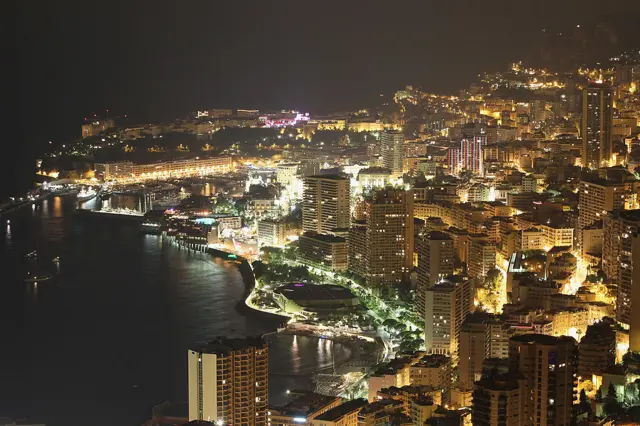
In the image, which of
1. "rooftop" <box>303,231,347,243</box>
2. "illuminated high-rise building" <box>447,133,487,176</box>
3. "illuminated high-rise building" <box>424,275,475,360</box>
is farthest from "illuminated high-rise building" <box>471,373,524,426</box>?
"illuminated high-rise building" <box>447,133,487,176</box>

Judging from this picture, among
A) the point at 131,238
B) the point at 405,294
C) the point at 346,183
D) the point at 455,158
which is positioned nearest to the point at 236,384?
the point at 405,294

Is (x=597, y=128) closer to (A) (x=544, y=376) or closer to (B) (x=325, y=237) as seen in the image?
(B) (x=325, y=237)

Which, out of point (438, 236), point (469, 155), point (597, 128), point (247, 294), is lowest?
point (247, 294)

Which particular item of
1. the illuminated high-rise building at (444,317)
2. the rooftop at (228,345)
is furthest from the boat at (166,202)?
the rooftop at (228,345)

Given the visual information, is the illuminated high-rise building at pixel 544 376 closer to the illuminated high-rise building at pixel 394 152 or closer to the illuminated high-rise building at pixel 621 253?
the illuminated high-rise building at pixel 621 253

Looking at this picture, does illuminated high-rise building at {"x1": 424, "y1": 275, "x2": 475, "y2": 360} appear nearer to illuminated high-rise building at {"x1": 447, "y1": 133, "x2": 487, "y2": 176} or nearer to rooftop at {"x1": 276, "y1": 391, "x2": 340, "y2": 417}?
rooftop at {"x1": 276, "y1": 391, "x2": 340, "y2": 417}

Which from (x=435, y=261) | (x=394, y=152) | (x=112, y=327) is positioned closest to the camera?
(x=112, y=327)

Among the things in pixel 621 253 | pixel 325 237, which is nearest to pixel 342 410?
pixel 621 253
